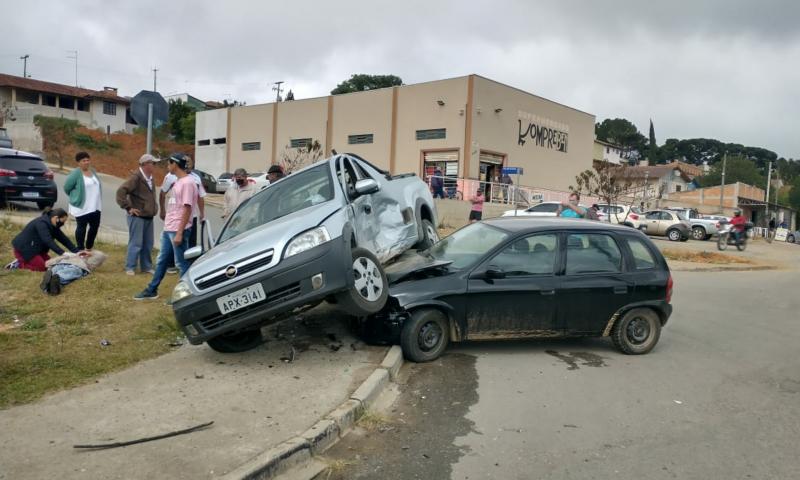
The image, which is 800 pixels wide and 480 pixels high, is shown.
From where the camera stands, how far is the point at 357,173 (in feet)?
23.7

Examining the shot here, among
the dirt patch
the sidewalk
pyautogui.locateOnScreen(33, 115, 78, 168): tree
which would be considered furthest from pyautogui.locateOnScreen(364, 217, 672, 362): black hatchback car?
pyautogui.locateOnScreen(33, 115, 78, 168): tree

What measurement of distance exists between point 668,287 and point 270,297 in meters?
4.33

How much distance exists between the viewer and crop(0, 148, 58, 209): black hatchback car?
47.3 ft

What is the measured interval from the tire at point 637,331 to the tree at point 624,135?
351 ft

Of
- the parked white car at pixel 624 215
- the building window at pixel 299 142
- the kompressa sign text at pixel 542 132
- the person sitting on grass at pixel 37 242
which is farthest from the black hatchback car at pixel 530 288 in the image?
the building window at pixel 299 142

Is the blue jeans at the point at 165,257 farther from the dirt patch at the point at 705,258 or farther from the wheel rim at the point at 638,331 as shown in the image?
the dirt patch at the point at 705,258

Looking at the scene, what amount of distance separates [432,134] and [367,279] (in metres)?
28.9

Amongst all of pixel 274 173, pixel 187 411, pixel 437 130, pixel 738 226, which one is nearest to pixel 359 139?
pixel 437 130

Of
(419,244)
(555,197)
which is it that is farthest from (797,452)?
(555,197)

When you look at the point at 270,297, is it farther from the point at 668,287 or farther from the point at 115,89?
the point at 115,89

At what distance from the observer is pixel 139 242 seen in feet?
27.6

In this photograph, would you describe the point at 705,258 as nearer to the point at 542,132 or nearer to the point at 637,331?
the point at 637,331

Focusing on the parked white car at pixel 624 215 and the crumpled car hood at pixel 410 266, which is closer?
the crumpled car hood at pixel 410 266

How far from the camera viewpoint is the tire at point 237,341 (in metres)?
5.79
